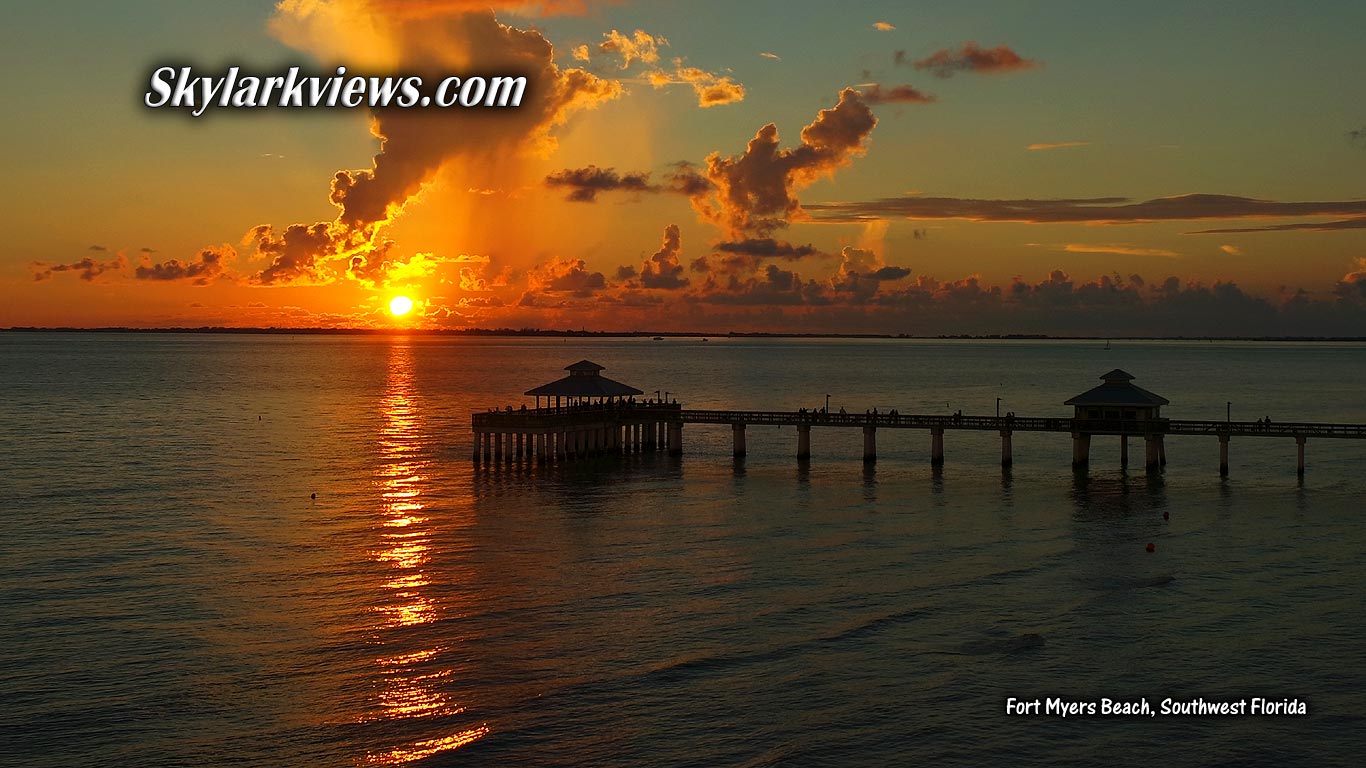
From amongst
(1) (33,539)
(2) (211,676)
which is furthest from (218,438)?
(2) (211,676)

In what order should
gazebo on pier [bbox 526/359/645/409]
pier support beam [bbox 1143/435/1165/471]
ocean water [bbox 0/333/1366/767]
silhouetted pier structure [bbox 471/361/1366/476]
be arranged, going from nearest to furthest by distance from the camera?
ocean water [bbox 0/333/1366/767], silhouetted pier structure [bbox 471/361/1366/476], pier support beam [bbox 1143/435/1165/471], gazebo on pier [bbox 526/359/645/409]

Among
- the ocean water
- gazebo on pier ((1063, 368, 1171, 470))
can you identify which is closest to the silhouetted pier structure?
gazebo on pier ((1063, 368, 1171, 470))

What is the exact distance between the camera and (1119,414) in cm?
7256

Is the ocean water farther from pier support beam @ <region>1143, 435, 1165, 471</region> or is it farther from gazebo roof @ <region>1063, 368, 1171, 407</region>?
gazebo roof @ <region>1063, 368, 1171, 407</region>

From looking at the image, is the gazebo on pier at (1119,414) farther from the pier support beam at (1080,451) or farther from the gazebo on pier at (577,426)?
the gazebo on pier at (577,426)

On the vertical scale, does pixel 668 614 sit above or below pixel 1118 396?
below

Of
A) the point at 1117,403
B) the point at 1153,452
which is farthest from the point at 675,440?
the point at 1153,452

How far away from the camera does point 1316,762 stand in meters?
27.7

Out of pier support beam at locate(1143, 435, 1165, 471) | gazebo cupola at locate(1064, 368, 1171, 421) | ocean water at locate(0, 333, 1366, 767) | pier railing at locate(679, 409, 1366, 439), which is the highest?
gazebo cupola at locate(1064, 368, 1171, 421)

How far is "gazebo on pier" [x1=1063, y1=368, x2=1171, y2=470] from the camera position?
236 ft

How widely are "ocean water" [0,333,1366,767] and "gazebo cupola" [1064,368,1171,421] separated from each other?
3927 mm

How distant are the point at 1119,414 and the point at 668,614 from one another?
43202mm

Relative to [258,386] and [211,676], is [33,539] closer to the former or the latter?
[211,676]

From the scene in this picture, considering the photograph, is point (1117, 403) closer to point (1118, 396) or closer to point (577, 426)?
point (1118, 396)
